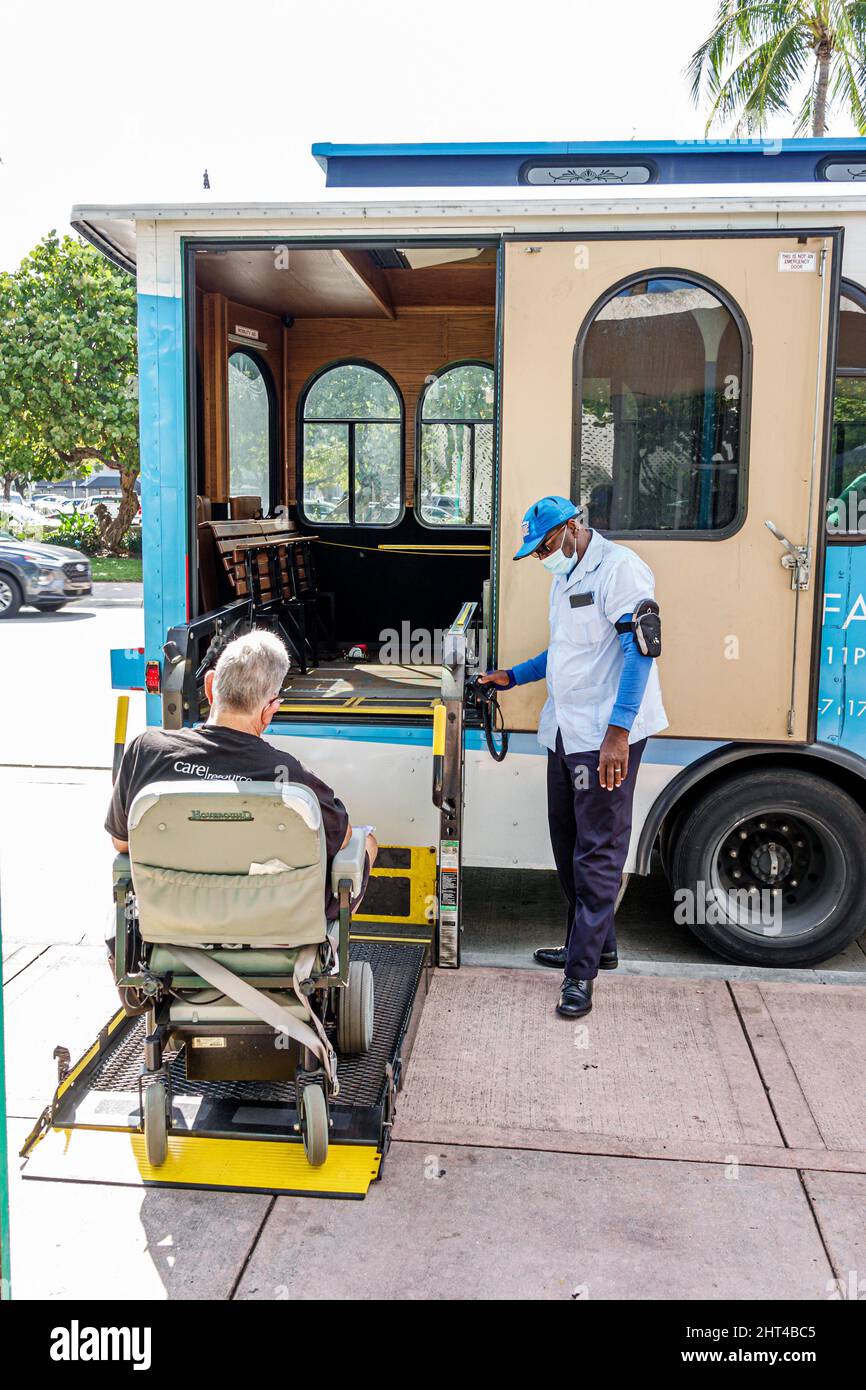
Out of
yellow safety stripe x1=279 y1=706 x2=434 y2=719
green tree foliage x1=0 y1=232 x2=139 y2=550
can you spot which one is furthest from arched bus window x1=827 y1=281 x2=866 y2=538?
green tree foliage x1=0 y1=232 x2=139 y2=550

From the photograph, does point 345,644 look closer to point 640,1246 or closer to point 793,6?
point 640,1246

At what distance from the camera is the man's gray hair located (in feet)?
11.1

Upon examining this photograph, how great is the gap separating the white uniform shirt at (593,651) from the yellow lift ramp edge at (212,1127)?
4.04 ft

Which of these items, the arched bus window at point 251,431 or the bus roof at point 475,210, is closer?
the bus roof at point 475,210

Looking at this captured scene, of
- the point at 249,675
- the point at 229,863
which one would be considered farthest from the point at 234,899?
the point at 249,675

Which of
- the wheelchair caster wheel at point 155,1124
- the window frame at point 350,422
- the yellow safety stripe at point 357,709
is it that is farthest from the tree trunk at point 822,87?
the wheelchair caster wheel at point 155,1124

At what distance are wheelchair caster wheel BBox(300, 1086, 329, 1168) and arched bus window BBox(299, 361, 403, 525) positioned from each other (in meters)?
5.46

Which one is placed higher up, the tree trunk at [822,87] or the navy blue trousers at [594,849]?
the tree trunk at [822,87]

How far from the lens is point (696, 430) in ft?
15.4

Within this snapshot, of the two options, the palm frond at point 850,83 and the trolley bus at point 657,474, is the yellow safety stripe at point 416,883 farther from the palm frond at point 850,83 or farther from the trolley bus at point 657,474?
the palm frond at point 850,83

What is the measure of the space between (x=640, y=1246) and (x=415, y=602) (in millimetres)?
5656

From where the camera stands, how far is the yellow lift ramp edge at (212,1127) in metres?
3.37

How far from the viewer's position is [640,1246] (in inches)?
123

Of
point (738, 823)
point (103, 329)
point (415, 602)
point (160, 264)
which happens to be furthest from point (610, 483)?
point (103, 329)
